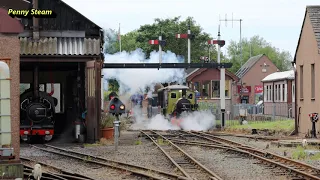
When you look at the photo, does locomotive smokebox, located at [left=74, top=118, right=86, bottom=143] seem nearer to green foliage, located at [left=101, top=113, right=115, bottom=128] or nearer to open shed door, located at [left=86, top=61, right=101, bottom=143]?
open shed door, located at [left=86, top=61, right=101, bottom=143]

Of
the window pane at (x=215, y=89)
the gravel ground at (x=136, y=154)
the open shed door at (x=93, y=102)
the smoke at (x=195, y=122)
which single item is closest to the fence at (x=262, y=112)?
the smoke at (x=195, y=122)

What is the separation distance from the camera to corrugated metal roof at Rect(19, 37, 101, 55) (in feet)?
81.6

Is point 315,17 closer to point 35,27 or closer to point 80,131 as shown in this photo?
point 80,131

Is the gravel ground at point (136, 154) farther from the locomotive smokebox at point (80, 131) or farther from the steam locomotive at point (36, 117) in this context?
the steam locomotive at point (36, 117)

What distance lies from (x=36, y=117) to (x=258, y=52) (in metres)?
116

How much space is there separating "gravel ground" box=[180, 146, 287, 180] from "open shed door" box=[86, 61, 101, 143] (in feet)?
15.6

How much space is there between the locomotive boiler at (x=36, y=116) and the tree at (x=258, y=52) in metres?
96.3

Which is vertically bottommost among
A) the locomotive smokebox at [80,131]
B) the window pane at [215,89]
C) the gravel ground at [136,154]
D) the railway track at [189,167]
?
the gravel ground at [136,154]

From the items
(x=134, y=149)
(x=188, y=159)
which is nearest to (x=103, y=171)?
(x=188, y=159)

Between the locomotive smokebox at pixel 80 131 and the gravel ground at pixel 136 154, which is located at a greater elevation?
the locomotive smokebox at pixel 80 131

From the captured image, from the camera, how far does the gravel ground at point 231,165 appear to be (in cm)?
1473

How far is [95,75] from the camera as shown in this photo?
25.3m

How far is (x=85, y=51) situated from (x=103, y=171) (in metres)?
9.84

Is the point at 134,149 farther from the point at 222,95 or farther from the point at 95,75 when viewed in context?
the point at 222,95
